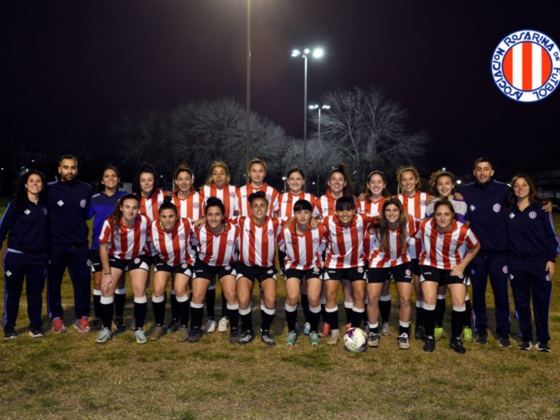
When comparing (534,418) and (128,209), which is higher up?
(128,209)

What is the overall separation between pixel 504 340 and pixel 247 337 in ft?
9.07

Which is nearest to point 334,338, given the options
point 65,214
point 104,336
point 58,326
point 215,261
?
point 215,261

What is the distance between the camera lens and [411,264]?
15.7 feet

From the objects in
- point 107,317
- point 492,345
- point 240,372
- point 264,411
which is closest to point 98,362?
point 107,317

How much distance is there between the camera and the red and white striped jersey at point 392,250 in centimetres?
460

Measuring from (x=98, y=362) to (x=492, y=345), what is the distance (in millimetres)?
4029

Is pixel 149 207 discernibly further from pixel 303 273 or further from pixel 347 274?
pixel 347 274

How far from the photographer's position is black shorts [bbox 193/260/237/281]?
4770 millimetres

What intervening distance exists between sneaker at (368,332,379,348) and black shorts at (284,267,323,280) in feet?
2.68

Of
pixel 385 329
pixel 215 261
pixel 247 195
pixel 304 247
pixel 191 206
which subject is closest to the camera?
pixel 304 247

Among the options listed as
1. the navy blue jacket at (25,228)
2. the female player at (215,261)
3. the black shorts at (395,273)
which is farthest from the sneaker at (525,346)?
the navy blue jacket at (25,228)

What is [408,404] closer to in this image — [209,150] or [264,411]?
[264,411]

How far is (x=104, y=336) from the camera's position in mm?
4602

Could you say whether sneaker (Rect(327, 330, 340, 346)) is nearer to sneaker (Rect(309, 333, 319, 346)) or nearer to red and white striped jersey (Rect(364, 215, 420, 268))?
sneaker (Rect(309, 333, 319, 346))
